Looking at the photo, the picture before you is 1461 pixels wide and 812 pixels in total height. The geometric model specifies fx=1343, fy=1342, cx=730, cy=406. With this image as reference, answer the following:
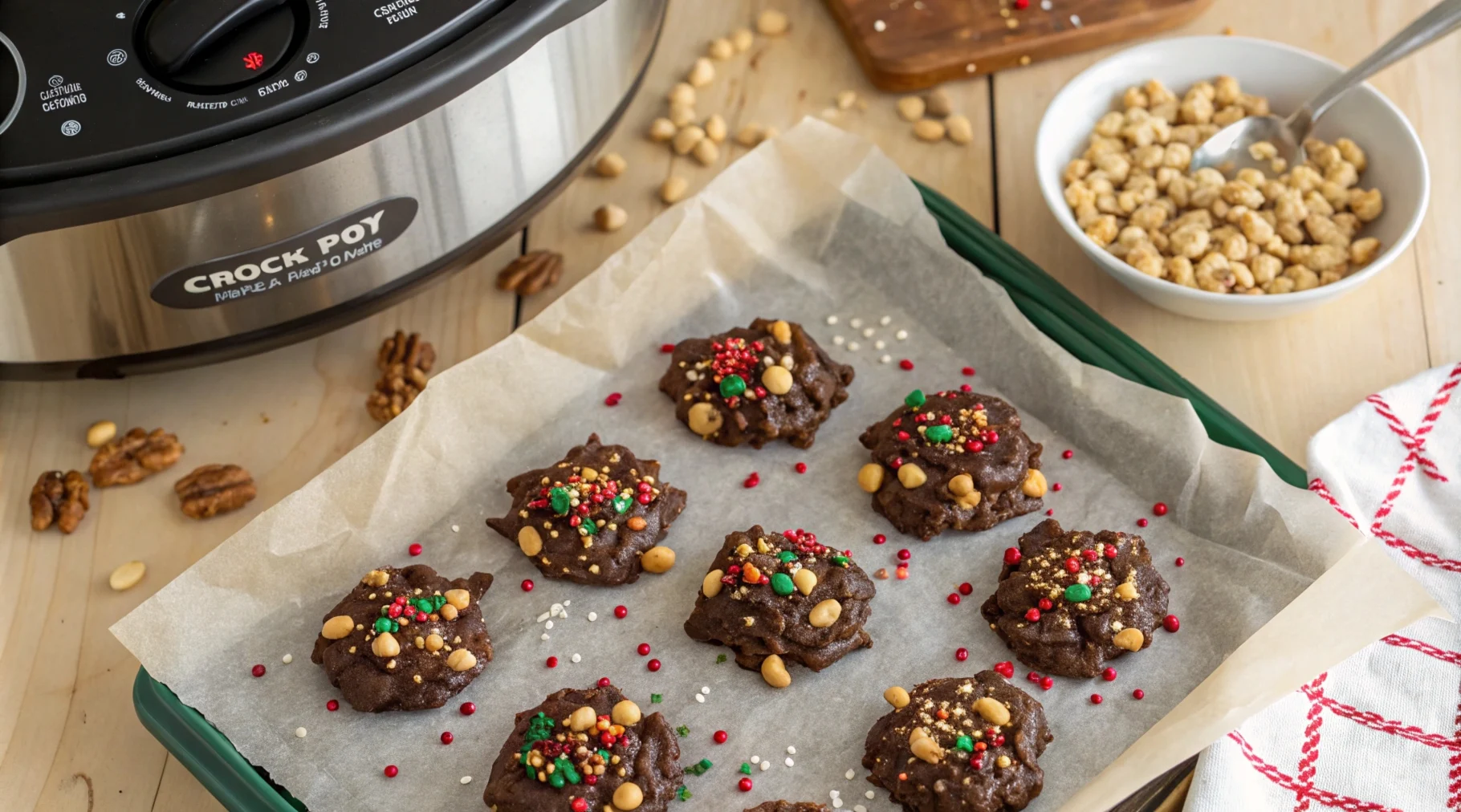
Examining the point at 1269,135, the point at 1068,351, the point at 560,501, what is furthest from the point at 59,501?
the point at 1269,135

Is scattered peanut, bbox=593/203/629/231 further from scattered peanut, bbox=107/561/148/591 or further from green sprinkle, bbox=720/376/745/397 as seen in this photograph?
scattered peanut, bbox=107/561/148/591

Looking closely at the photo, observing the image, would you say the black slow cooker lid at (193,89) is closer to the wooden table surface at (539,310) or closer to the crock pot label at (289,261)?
the crock pot label at (289,261)

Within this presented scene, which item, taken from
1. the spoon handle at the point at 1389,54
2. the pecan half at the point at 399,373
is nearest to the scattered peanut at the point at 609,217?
the pecan half at the point at 399,373

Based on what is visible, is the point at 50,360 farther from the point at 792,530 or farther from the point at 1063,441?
the point at 1063,441

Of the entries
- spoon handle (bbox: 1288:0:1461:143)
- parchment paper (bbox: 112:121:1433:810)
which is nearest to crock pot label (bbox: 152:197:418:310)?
parchment paper (bbox: 112:121:1433:810)

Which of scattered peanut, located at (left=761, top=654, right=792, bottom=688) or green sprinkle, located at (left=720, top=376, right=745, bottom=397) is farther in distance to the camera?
green sprinkle, located at (left=720, top=376, right=745, bottom=397)

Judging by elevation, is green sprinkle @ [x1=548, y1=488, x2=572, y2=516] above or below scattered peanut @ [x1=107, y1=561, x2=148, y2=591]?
above

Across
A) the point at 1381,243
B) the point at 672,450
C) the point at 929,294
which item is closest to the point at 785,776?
the point at 672,450
